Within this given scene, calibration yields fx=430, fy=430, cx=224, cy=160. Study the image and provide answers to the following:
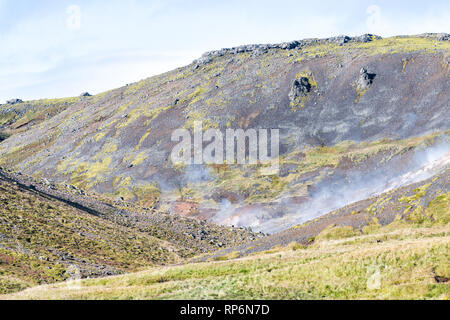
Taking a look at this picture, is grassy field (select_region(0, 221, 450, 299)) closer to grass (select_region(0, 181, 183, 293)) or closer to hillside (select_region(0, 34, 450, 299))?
hillside (select_region(0, 34, 450, 299))

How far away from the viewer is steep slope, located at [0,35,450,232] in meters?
99.4

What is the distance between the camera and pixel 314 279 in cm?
2352

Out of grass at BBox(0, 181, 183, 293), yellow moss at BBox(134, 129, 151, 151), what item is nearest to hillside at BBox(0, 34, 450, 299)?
grass at BBox(0, 181, 183, 293)

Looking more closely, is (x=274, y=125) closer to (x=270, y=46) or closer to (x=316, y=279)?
(x=270, y=46)

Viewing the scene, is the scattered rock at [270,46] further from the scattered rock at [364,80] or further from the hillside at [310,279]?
the hillside at [310,279]

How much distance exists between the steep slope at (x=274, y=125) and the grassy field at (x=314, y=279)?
171ft

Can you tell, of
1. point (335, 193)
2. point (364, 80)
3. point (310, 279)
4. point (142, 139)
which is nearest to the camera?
point (310, 279)

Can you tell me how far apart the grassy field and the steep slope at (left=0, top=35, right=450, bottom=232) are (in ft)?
171

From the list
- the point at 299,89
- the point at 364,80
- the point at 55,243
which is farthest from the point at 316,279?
the point at 299,89

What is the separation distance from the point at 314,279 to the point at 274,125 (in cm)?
10295

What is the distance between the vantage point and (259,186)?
103375mm
